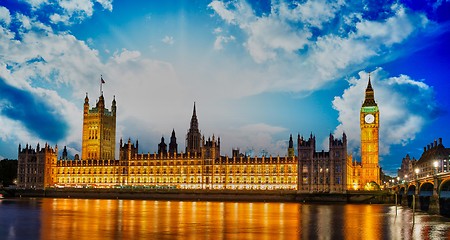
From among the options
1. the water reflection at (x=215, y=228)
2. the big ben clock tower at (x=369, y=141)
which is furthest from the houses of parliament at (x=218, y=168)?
the water reflection at (x=215, y=228)

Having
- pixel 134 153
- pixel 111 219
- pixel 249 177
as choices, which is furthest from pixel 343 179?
pixel 111 219

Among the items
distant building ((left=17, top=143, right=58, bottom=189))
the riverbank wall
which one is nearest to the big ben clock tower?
the riverbank wall

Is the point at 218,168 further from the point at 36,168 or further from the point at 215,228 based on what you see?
the point at 215,228

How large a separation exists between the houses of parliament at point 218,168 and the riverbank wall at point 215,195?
680 cm

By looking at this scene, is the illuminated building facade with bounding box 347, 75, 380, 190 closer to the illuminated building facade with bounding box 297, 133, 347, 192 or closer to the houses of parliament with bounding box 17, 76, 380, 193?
the houses of parliament with bounding box 17, 76, 380, 193

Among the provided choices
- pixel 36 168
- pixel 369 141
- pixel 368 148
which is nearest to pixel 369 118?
pixel 369 141

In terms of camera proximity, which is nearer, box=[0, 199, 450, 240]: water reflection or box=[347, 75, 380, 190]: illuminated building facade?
box=[0, 199, 450, 240]: water reflection

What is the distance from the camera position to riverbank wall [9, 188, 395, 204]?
13900cm

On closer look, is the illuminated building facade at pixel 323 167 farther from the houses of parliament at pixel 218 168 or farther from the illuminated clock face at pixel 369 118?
the illuminated clock face at pixel 369 118

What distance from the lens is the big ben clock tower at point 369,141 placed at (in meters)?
171

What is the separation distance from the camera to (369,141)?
174 metres

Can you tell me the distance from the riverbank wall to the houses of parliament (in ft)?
22.3

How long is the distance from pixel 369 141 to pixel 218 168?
4774 cm

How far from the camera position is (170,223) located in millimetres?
65062
